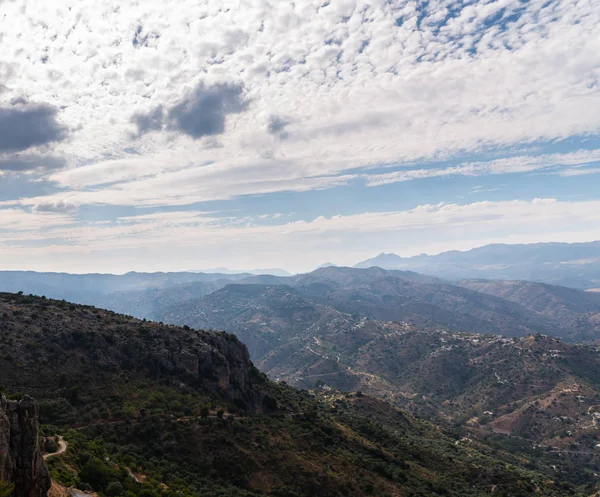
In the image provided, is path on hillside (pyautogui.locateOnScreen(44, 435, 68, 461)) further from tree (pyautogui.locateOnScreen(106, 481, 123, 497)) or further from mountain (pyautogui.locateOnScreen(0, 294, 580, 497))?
tree (pyautogui.locateOnScreen(106, 481, 123, 497))

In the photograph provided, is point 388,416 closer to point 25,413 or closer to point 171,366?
point 171,366

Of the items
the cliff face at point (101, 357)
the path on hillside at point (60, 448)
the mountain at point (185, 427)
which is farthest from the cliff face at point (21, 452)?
the cliff face at point (101, 357)

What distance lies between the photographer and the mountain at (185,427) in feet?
154

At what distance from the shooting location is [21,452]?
→ 23.4 m

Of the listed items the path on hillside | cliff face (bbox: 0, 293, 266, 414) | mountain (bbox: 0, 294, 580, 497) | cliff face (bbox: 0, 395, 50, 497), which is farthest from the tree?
cliff face (bbox: 0, 293, 266, 414)

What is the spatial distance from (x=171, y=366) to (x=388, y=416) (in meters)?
82.0

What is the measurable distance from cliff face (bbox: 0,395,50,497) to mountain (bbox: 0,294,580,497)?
24.7ft

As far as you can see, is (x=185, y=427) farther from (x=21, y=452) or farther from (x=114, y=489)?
(x=21, y=452)

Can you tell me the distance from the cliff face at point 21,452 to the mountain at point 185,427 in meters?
7.54

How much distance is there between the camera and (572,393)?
587ft

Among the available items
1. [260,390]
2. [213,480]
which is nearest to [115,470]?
[213,480]

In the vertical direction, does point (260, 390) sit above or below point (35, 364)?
below

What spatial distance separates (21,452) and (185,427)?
36.8 metres

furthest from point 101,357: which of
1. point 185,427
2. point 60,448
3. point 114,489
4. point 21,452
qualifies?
point 21,452
